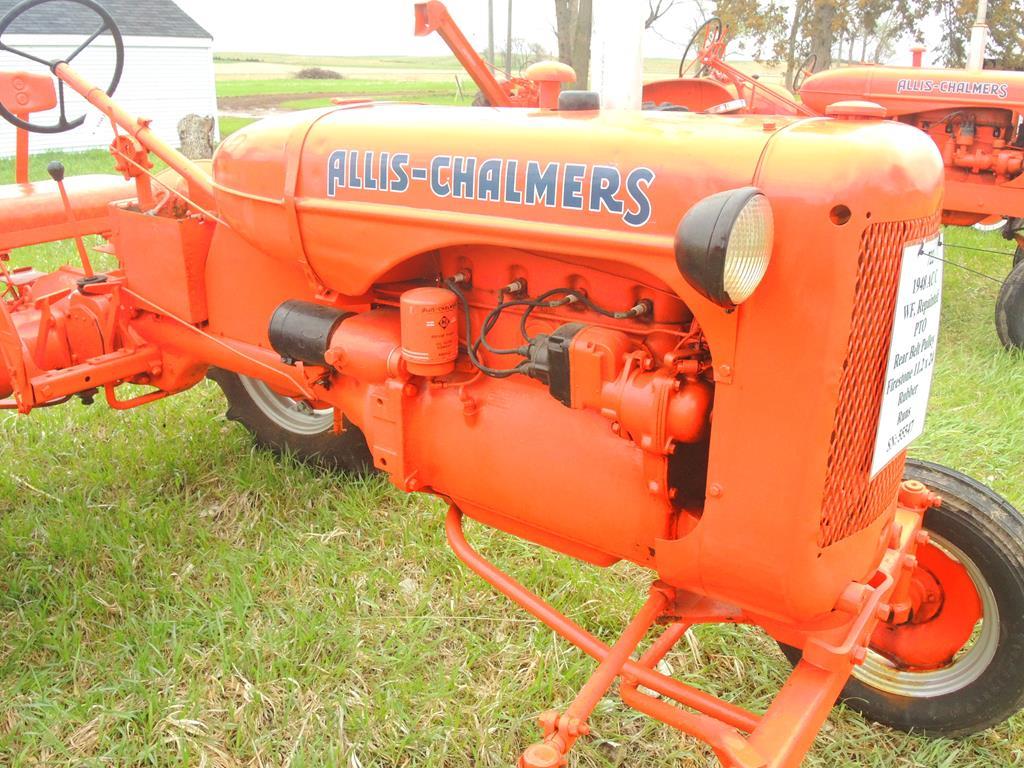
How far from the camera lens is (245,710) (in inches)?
86.3

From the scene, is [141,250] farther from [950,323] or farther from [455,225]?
[950,323]

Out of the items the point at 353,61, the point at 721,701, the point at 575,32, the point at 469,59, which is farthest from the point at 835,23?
the point at 353,61

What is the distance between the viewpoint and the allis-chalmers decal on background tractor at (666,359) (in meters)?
1.41

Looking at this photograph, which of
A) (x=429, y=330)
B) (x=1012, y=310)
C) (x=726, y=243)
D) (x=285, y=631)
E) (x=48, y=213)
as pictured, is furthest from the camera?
(x=1012, y=310)

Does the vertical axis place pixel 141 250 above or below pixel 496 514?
above


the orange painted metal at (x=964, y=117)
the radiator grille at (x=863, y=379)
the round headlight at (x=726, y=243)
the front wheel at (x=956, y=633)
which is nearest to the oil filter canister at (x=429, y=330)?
the round headlight at (x=726, y=243)

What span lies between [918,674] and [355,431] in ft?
6.18

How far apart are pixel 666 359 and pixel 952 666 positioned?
1214mm

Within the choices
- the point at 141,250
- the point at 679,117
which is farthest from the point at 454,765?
the point at 141,250

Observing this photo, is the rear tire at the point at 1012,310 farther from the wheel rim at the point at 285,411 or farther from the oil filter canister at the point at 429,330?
the oil filter canister at the point at 429,330

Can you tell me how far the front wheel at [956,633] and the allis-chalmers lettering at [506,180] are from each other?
1.13m

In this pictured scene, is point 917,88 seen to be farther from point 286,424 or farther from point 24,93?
point 24,93

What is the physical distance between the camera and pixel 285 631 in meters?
2.44

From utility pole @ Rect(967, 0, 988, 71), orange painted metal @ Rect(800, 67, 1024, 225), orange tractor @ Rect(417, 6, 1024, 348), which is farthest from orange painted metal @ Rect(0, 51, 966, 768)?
utility pole @ Rect(967, 0, 988, 71)
